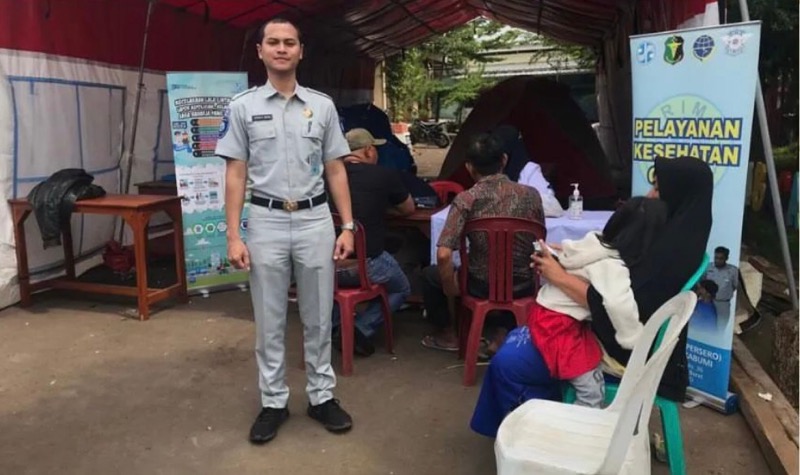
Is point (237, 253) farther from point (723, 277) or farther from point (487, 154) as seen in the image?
point (723, 277)

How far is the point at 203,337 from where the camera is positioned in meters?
4.12

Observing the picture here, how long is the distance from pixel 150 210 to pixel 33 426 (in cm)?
171

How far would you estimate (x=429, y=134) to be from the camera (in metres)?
22.0

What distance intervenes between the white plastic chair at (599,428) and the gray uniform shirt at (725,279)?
109cm

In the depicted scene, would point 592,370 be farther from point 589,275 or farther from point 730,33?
point 730,33

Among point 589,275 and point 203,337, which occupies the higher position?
point 589,275

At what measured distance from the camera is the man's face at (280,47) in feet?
8.25

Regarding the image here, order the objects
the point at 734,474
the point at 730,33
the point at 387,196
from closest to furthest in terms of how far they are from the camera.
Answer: the point at 734,474 → the point at 730,33 → the point at 387,196

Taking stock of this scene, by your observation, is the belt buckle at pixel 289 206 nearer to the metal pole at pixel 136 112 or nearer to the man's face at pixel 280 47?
the man's face at pixel 280 47

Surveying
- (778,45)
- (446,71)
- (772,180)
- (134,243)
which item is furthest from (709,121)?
(446,71)

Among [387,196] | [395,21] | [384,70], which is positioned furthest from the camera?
[384,70]

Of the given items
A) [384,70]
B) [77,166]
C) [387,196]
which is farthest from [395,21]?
[384,70]

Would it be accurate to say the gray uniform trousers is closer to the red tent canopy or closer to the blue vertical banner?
the blue vertical banner

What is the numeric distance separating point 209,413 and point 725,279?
2.30 metres
